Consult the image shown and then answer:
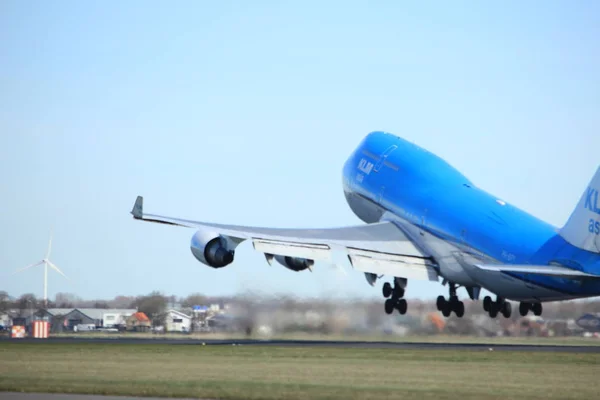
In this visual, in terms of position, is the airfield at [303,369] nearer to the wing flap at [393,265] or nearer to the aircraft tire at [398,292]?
the aircraft tire at [398,292]

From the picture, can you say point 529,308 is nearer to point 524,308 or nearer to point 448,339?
point 524,308

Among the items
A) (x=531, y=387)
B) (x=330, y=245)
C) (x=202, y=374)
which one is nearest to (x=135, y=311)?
(x=330, y=245)

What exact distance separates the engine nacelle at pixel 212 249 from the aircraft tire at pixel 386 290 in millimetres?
9819

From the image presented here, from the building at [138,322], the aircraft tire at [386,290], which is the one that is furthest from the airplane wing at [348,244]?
the building at [138,322]

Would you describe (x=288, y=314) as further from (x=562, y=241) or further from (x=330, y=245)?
(x=562, y=241)

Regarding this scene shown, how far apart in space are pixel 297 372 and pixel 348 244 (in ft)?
57.8

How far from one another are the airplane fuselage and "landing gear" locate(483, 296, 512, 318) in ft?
8.15

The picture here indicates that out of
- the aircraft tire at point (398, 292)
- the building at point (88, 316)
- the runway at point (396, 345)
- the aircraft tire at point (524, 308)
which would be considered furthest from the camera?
the building at point (88, 316)

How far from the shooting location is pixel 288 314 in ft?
185

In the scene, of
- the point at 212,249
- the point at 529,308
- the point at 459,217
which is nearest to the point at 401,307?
the point at 459,217

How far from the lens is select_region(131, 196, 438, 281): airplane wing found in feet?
164

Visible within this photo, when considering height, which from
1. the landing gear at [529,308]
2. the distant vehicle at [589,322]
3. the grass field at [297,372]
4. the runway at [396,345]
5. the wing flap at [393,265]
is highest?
the wing flap at [393,265]

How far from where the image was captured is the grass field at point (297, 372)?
1240 inches

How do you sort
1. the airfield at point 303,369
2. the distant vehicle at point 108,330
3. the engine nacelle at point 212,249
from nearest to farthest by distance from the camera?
the airfield at point 303,369 → the engine nacelle at point 212,249 → the distant vehicle at point 108,330
